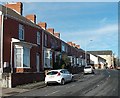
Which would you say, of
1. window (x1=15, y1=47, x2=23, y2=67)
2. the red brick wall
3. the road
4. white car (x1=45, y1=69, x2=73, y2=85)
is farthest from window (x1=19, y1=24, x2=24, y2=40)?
the road

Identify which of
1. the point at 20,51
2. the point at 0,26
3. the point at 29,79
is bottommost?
the point at 29,79

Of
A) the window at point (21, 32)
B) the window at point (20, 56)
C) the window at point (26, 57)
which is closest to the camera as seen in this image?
the window at point (20, 56)

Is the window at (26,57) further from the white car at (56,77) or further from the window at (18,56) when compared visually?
the white car at (56,77)

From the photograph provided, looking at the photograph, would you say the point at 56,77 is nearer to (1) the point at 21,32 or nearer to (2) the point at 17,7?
(1) the point at 21,32

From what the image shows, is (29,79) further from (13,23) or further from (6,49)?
(13,23)

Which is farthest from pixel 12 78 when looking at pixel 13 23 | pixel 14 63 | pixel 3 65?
pixel 13 23

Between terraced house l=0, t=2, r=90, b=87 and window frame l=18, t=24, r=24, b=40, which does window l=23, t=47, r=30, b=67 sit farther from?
window frame l=18, t=24, r=24, b=40

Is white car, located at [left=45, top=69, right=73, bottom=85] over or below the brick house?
below

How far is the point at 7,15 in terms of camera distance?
30.8 meters

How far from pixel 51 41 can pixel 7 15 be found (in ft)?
60.2

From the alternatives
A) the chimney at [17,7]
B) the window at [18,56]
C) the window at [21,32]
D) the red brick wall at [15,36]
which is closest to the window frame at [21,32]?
the window at [21,32]

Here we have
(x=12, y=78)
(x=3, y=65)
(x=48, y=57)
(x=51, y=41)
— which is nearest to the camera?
(x=12, y=78)

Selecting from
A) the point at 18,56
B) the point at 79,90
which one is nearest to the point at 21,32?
the point at 18,56

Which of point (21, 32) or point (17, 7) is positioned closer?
point (21, 32)
